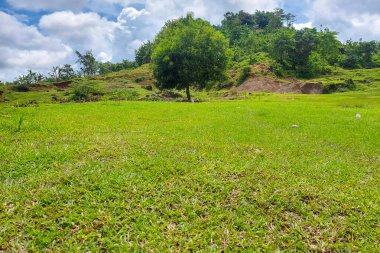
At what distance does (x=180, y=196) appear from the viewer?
623 centimetres

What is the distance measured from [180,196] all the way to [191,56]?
30653 millimetres

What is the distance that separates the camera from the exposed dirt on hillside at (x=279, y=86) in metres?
58.7

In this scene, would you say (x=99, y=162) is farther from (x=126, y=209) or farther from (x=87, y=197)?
(x=126, y=209)

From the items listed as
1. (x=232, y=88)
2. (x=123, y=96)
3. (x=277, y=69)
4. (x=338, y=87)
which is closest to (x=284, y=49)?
(x=277, y=69)

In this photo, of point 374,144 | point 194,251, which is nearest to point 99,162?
point 194,251

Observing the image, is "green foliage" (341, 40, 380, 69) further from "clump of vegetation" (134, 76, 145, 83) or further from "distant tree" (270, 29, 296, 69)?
"clump of vegetation" (134, 76, 145, 83)

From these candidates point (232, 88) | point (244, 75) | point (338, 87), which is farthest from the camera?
point (244, 75)

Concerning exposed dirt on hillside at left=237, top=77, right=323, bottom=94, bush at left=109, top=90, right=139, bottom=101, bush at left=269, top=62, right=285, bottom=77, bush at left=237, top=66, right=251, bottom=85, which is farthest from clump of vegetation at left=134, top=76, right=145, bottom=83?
bush at left=269, top=62, right=285, bottom=77

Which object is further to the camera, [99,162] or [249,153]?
[249,153]

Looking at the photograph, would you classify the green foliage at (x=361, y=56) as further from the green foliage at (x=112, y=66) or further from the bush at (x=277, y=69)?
the green foliage at (x=112, y=66)

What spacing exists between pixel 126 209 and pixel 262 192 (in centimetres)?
302

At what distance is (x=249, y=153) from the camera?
9.59 metres

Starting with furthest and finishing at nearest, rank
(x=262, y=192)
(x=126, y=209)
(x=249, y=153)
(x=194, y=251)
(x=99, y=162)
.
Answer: (x=249, y=153), (x=99, y=162), (x=262, y=192), (x=126, y=209), (x=194, y=251)

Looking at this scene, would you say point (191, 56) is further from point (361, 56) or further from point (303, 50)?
point (361, 56)
